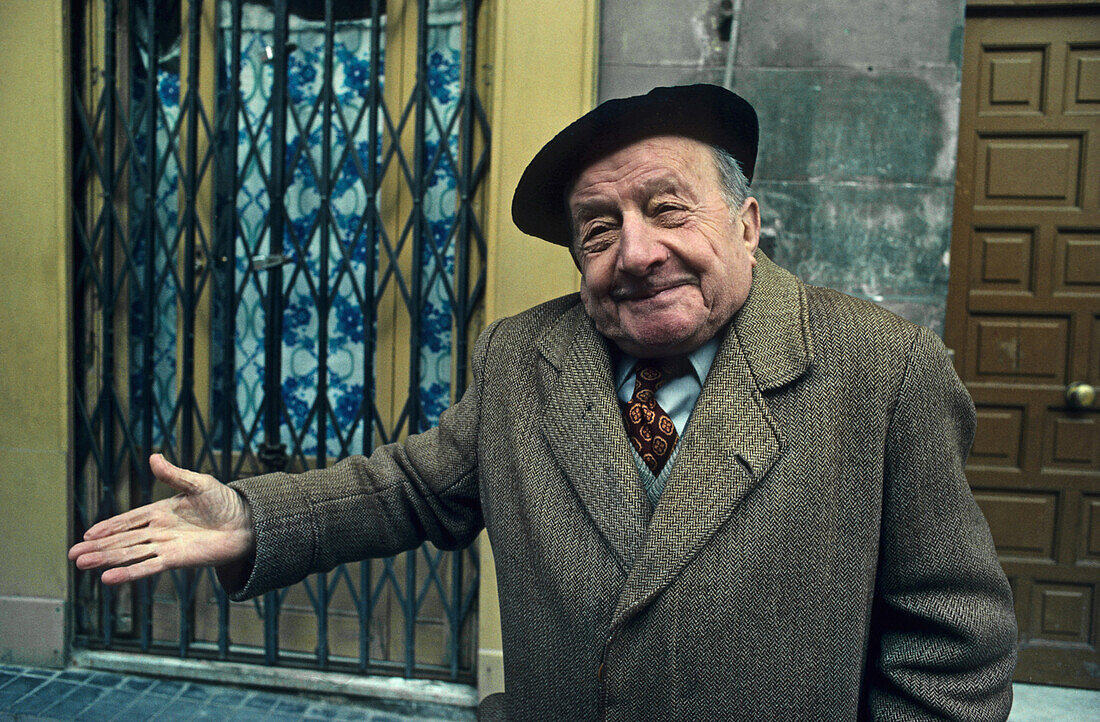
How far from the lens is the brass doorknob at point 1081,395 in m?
3.44

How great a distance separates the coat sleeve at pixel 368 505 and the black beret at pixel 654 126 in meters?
0.46

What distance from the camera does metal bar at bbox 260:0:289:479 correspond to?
3533mm

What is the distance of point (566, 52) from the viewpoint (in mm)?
3230

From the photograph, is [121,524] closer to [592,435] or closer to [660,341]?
[592,435]

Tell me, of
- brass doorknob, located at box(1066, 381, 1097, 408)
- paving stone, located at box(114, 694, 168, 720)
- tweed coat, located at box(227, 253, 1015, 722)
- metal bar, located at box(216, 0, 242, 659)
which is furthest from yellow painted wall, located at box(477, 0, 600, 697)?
→ brass doorknob, located at box(1066, 381, 1097, 408)

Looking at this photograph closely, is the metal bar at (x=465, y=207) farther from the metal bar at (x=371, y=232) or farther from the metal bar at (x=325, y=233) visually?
the metal bar at (x=325, y=233)

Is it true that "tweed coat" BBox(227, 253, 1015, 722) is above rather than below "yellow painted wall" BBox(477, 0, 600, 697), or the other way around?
below

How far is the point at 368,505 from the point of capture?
162 cm

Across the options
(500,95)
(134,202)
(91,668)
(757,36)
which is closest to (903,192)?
(757,36)

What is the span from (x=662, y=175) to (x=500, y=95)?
2125 mm

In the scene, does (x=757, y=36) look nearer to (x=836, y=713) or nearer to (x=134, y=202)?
(x=836, y=713)

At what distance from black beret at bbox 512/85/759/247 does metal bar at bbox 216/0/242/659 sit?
8.21 ft

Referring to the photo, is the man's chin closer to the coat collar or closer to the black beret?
the coat collar

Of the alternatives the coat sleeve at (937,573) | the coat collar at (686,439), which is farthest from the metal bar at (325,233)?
the coat sleeve at (937,573)
